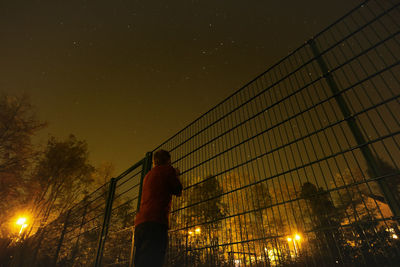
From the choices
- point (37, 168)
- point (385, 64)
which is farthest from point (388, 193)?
point (37, 168)

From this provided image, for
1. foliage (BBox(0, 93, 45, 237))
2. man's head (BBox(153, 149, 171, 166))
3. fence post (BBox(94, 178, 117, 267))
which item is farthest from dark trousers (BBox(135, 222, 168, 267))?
foliage (BBox(0, 93, 45, 237))

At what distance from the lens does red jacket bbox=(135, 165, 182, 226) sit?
2199 mm

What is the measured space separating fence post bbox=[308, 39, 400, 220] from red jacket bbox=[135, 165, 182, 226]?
1829 mm

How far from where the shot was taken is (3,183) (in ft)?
33.8

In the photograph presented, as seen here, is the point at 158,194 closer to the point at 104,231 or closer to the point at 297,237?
the point at 297,237

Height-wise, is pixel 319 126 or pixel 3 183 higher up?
pixel 3 183

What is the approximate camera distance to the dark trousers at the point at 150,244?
1.95 meters

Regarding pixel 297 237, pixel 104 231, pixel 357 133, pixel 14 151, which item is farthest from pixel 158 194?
pixel 14 151

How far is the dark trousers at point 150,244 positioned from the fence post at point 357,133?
6.48 feet

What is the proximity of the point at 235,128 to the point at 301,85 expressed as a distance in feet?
3.57

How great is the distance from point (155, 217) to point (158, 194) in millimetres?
252

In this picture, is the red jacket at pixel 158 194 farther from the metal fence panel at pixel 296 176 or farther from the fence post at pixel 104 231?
the fence post at pixel 104 231

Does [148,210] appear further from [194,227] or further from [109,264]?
[109,264]

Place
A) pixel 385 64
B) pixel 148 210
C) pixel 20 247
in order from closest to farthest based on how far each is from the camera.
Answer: pixel 385 64, pixel 148 210, pixel 20 247
